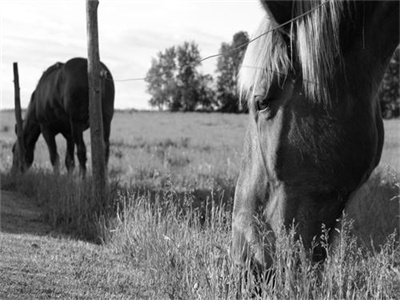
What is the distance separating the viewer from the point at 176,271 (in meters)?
3.79

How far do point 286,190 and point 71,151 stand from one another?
960 centimetres

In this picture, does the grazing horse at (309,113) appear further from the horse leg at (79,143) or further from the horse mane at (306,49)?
the horse leg at (79,143)

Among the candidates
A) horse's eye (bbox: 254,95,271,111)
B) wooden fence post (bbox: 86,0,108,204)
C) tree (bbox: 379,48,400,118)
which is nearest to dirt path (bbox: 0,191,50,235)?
wooden fence post (bbox: 86,0,108,204)

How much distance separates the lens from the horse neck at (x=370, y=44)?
2186mm

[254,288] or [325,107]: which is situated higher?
[325,107]

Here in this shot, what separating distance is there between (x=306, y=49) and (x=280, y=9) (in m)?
0.19

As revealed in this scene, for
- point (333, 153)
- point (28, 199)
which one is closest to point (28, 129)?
point (28, 199)

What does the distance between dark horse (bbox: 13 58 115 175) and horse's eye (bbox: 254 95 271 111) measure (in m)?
7.25

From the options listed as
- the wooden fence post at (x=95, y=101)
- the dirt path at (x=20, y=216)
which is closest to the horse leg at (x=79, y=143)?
the dirt path at (x=20, y=216)

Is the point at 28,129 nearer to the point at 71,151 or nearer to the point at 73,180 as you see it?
the point at 71,151


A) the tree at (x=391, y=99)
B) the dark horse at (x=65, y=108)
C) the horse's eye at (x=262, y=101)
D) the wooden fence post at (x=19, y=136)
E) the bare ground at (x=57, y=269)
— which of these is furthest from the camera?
the tree at (x=391, y=99)

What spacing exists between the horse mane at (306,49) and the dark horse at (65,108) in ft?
23.9

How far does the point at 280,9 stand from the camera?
2.22m

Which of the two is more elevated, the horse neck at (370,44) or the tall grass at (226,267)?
the horse neck at (370,44)
